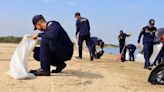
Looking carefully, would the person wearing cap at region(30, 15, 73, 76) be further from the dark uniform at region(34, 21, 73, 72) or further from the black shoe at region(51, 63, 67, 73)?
the black shoe at region(51, 63, 67, 73)

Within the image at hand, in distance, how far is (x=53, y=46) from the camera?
39.5ft

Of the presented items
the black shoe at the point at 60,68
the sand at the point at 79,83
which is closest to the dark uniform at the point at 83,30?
the sand at the point at 79,83

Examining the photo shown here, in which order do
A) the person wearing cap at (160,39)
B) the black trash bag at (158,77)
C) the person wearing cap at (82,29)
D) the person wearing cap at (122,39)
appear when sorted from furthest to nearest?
the person wearing cap at (122,39)
the person wearing cap at (82,29)
the person wearing cap at (160,39)
the black trash bag at (158,77)

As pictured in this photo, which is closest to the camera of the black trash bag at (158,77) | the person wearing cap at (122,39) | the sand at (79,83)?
the sand at (79,83)

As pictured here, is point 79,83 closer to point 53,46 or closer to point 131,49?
point 53,46

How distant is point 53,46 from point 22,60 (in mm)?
838

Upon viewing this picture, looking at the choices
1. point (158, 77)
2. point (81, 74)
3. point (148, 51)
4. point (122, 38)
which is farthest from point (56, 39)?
point (122, 38)

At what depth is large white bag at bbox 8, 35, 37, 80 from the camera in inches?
470

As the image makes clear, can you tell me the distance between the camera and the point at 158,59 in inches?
693

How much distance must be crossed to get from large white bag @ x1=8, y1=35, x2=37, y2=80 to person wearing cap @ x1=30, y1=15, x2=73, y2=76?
0.21 metres

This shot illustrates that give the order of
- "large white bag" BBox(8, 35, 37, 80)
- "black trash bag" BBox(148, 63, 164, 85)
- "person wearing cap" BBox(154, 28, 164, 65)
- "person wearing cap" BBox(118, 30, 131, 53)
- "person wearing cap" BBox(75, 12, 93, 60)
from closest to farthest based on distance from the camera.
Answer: "large white bag" BBox(8, 35, 37, 80)
"black trash bag" BBox(148, 63, 164, 85)
"person wearing cap" BBox(154, 28, 164, 65)
"person wearing cap" BBox(75, 12, 93, 60)
"person wearing cap" BBox(118, 30, 131, 53)

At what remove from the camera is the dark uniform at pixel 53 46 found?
39.4 ft

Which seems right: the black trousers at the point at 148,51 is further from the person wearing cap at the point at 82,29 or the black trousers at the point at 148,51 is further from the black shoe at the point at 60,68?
the black shoe at the point at 60,68

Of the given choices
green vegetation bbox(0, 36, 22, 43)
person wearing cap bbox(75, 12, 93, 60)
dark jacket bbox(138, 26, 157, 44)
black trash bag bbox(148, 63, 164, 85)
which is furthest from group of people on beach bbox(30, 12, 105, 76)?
green vegetation bbox(0, 36, 22, 43)
